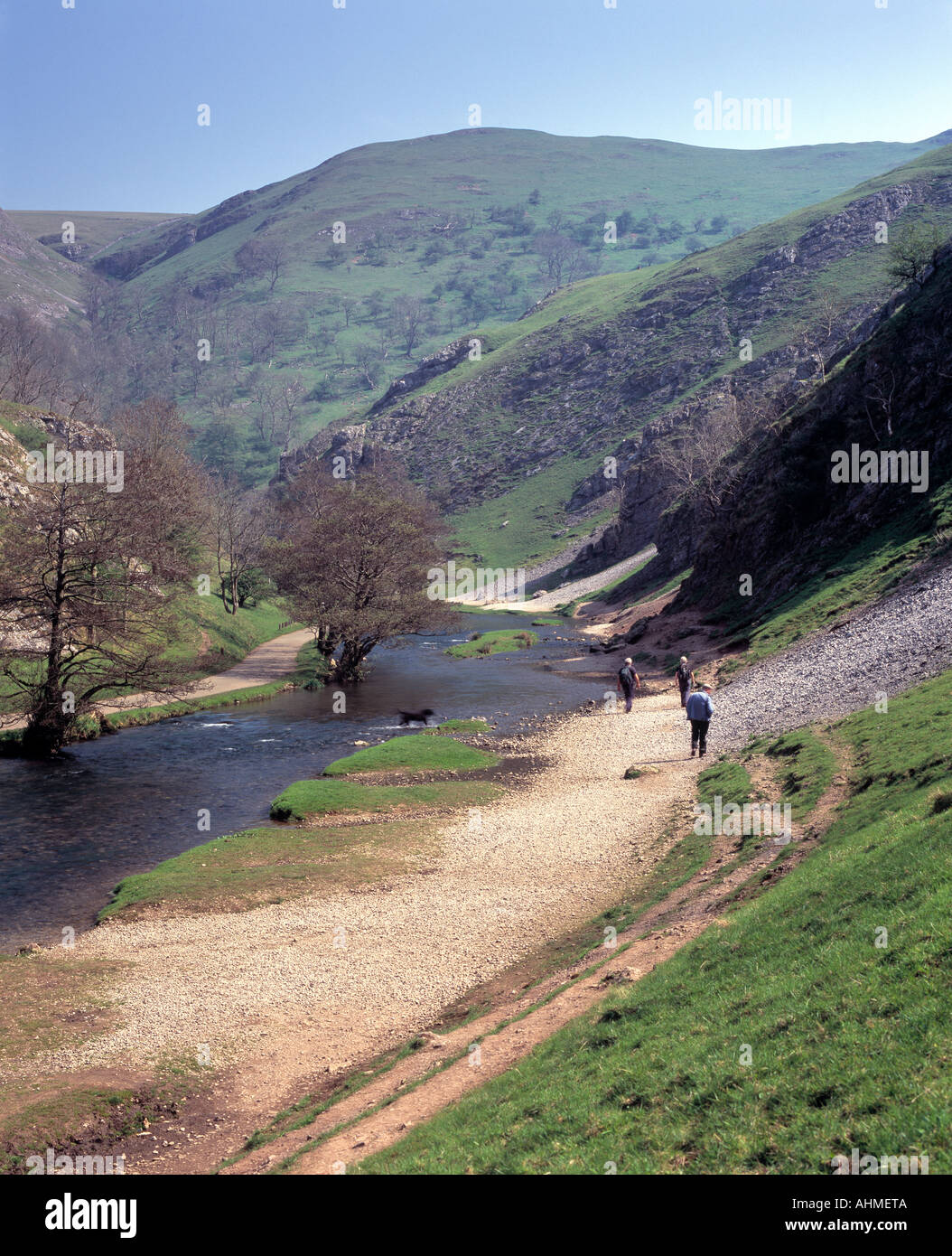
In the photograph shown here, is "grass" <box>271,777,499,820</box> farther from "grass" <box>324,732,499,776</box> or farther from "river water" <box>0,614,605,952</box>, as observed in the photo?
"grass" <box>324,732,499,776</box>

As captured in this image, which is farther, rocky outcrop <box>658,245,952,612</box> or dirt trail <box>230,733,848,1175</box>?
rocky outcrop <box>658,245,952,612</box>

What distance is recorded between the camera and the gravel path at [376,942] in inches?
696

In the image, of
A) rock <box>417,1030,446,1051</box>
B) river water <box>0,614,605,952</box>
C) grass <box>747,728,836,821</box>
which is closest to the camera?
rock <box>417,1030,446,1051</box>

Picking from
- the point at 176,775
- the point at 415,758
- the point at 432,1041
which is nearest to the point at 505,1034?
the point at 432,1041

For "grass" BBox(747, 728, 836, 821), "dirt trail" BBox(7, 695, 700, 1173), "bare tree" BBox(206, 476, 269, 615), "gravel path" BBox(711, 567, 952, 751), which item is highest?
"bare tree" BBox(206, 476, 269, 615)

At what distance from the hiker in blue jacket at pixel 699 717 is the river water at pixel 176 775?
47.6ft

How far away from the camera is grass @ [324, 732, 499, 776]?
127 feet

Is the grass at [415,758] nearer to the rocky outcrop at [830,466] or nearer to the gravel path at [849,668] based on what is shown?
the gravel path at [849,668]

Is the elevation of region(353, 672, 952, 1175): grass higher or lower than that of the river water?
higher

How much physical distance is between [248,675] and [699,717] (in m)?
42.1

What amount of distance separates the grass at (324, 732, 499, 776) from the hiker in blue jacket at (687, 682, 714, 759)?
363 inches

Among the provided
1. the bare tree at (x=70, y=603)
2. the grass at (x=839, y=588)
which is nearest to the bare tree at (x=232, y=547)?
the bare tree at (x=70, y=603)

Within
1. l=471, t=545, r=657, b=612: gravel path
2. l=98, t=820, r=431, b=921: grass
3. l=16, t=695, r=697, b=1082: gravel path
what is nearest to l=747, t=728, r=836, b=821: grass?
l=16, t=695, r=697, b=1082: gravel path

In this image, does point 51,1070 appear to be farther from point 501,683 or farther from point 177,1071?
point 501,683
